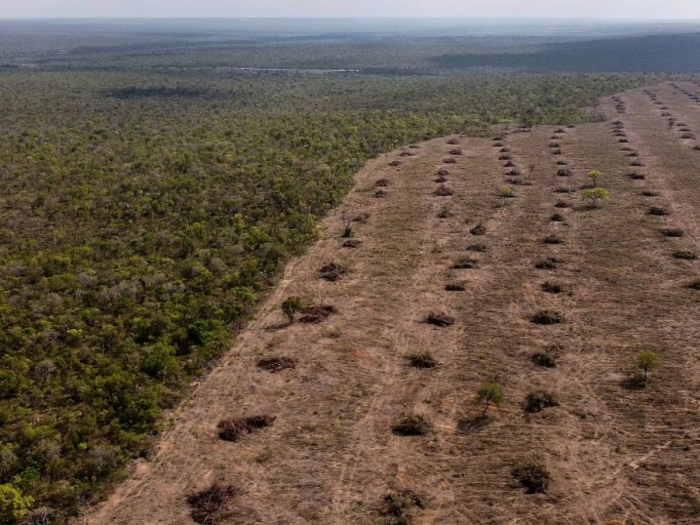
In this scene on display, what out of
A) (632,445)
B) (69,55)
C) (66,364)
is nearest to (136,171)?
(66,364)

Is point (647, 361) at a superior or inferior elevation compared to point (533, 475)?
superior

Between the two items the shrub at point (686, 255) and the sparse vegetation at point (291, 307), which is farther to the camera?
the shrub at point (686, 255)

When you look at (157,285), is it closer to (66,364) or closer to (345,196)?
(66,364)

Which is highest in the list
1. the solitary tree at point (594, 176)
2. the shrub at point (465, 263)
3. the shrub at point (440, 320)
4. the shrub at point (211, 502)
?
the solitary tree at point (594, 176)

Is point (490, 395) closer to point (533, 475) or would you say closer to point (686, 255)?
point (533, 475)

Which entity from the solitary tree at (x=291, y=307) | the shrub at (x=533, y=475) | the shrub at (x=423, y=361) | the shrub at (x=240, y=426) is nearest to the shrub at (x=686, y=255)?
the shrub at (x=423, y=361)

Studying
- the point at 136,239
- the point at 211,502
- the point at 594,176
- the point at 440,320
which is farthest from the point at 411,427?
the point at 594,176

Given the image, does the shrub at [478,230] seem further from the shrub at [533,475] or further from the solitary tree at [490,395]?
the shrub at [533,475]
